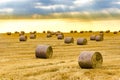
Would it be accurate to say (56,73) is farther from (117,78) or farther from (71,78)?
(117,78)

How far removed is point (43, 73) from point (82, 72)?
6.06 feet

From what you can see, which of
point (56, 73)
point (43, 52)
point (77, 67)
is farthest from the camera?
point (43, 52)

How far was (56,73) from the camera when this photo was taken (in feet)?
46.9

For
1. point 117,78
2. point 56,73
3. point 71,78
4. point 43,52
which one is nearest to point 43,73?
point 56,73

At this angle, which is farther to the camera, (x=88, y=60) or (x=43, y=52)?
(x=43, y=52)

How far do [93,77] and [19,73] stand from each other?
3554 mm

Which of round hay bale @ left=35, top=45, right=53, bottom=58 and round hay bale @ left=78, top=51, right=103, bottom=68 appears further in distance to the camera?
round hay bale @ left=35, top=45, right=53, bottom=58

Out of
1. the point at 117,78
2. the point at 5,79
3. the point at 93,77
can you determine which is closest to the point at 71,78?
the point at 93,77

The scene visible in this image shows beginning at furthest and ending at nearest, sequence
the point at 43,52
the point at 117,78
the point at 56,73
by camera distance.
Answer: the point at 43,52
the point at 56,73
the point at 117,78

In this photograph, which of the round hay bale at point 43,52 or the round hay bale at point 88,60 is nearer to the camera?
the round hay bale at point 88,60

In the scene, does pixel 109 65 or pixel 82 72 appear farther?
pixel 109 65

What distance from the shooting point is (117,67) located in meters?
15.9

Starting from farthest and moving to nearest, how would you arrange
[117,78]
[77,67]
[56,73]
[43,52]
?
[43,52]
[77,67]
[56,73]
[117,78]

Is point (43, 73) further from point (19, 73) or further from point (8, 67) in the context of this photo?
point (8, 67)
